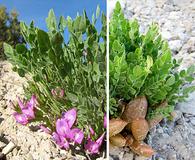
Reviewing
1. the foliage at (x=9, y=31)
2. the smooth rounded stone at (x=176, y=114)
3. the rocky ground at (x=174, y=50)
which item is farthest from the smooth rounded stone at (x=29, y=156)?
the smooth rounded stone at (x=176, y=114)

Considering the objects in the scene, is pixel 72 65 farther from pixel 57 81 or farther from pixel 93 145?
pixel 93 145

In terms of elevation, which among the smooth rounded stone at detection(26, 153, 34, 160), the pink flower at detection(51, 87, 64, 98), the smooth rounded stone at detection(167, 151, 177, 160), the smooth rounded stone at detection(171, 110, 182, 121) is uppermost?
the pink flower at detection(51, 87, 64, 98)

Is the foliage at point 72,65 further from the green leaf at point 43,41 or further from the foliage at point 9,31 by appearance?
the foliage at point 9,31

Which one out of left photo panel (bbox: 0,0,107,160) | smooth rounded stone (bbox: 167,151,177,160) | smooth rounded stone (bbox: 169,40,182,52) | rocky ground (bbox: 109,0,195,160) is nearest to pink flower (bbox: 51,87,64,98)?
left photo panel (bbox: 0,0,107,160)

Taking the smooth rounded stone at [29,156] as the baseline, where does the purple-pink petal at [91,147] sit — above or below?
above

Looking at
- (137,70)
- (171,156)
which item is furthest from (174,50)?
(137,70)

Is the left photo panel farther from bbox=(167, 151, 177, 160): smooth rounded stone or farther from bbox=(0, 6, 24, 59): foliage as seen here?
bbox=(167, 151, 177, 160): smooth rounded stone
